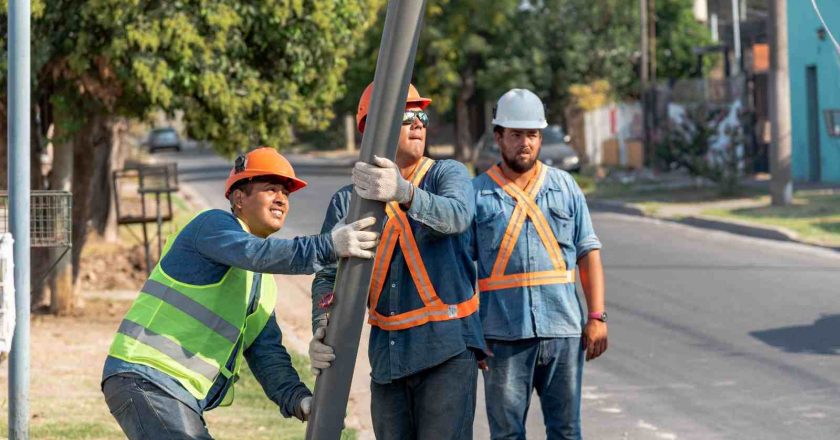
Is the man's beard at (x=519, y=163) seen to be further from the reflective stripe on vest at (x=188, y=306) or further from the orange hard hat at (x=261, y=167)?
the reflective stripe on vest at (x=188, y=306)

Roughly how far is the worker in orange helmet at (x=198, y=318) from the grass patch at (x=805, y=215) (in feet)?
43.3

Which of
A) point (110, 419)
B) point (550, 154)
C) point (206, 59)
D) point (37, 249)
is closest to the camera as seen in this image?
point (110, 419)

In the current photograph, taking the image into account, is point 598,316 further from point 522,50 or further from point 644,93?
point 522,50

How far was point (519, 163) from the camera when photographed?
618 cm

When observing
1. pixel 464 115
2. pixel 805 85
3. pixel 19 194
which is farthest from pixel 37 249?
pixel 464 115

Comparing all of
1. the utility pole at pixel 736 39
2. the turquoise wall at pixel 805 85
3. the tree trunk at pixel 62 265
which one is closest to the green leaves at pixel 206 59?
the tree trunk at pixel 62 265

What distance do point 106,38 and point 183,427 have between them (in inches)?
333

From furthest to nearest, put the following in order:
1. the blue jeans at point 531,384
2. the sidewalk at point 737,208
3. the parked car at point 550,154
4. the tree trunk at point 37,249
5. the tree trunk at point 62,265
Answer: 1. the parked car at point 550,154
2. the sidewalk at point 737,208
3. the tree trunk at point 62,265
4. the tree trunk at point 37,249
5. the blue jeans at point 531,384

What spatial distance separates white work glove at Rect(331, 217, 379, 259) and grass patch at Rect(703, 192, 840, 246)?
45.2 feet

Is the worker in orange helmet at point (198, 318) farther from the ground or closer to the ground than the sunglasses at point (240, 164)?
closer to the ground

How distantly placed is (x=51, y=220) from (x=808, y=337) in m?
5.71

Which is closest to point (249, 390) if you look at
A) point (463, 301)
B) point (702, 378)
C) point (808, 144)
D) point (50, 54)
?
point (702, 378)

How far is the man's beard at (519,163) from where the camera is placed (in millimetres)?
6184

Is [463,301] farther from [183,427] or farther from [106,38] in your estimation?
[106,38]
